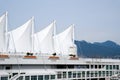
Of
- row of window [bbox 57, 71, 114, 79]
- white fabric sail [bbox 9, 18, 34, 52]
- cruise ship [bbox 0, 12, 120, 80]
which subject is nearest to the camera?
cruise ship [bbox 0, 12, 120, 80]

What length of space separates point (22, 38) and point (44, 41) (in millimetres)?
4703

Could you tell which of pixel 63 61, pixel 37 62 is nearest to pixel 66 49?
pixel 63 61

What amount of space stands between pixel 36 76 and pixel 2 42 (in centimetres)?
802

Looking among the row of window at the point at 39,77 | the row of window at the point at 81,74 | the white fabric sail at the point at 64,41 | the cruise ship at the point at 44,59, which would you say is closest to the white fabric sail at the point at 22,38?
the cruise ship at the point at 44,59

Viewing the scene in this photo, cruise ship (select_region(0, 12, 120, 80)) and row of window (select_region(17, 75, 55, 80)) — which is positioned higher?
cruise ship (select_region(0, 12, 120, 80))

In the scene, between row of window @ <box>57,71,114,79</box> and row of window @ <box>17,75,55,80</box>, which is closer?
row of window @ <box>17,75,55,80</box>

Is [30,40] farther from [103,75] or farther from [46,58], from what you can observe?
[103,75]

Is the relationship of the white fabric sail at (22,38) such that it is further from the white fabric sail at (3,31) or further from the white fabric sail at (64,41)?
the white fabric sail at (64,41)

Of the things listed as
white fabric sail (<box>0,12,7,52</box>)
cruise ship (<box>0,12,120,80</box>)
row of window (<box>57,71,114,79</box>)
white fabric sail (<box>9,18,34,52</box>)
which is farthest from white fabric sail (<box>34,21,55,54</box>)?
white fabric sail (<box>0,12,7,52</box>)

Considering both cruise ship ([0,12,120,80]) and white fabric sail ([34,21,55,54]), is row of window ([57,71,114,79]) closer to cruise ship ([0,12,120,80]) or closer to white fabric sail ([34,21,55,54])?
cruise ship ([0,12,120,80])

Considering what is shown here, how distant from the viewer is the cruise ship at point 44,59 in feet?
139

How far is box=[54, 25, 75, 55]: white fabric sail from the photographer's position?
183 feet

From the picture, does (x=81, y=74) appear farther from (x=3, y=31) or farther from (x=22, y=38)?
(x=3, y=31)

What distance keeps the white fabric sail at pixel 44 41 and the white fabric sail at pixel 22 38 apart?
2633mm
